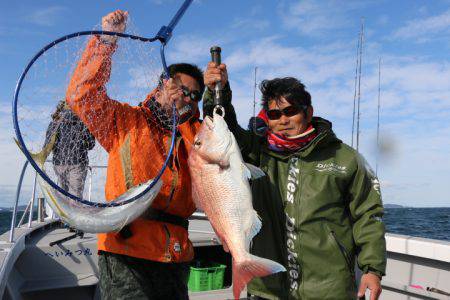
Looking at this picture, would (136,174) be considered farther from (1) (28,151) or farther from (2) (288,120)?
(2) (288,120)

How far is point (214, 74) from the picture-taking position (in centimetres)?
270

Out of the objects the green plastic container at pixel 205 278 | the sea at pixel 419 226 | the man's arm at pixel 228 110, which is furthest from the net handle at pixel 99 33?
the sea at pixel 419 226

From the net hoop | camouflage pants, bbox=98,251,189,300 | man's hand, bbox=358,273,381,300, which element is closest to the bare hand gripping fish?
the net hoop

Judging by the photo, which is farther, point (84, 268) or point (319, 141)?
point (84, 268)

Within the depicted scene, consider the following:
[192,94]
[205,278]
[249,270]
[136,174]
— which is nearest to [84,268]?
[205,278]

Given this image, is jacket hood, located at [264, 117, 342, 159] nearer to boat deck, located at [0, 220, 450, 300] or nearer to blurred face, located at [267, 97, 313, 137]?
blurred face, located at [267, 97, 313, 137]

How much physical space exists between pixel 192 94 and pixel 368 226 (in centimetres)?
154

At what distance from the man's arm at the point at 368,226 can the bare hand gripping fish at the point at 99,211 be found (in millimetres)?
1388

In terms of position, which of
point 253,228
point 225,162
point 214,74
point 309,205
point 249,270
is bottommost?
point 249,270

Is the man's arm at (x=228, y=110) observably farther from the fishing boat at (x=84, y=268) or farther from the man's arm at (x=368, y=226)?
the fishing boat at (x=84, y=268)

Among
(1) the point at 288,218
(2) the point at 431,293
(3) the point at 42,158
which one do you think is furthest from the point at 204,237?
(3) the point at 42,158

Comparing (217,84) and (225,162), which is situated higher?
(217,84)

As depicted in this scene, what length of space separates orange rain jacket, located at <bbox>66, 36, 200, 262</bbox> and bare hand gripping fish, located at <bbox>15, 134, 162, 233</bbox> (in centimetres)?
18

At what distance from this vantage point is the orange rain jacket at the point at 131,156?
2723 mm
